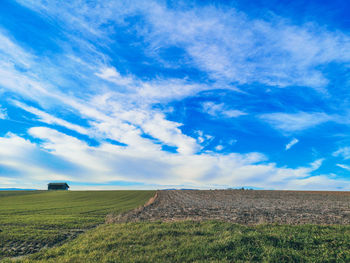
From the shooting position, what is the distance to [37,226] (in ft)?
60.0

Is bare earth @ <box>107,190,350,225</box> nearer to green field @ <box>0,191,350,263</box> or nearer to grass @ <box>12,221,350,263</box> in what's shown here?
green field @ <box>0,191,350,263</box>

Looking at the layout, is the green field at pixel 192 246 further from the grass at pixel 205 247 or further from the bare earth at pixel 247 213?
the bare earth at pixel 247 213

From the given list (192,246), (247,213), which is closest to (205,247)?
(192,246)

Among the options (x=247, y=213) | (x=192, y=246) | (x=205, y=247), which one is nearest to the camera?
(x=205, y=247)

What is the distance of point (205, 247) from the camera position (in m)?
10.4

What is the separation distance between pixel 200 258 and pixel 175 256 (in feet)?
3.68

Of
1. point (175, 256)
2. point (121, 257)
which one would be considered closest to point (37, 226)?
point (121, 257)

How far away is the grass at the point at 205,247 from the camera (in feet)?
31.2

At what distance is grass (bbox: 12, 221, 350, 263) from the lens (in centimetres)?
952

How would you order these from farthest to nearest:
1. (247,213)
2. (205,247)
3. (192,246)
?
(247,213) → (192,246) → (205,247)

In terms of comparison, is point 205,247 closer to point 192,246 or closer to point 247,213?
point 192,246

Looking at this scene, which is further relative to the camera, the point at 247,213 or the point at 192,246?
the point at 247,213

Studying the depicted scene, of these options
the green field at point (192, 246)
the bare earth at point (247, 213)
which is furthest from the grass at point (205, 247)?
the bare earth at point (247, 213)

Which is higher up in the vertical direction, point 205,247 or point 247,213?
point 205,247
